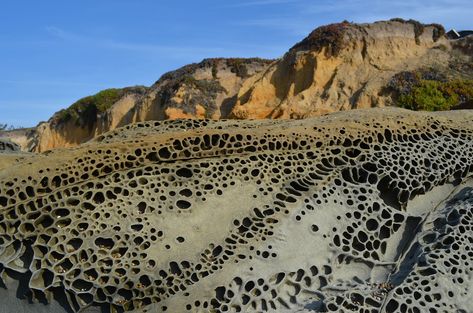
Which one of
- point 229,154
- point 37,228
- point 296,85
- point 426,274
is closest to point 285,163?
point 229,154

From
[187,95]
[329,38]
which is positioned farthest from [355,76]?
[187,95]

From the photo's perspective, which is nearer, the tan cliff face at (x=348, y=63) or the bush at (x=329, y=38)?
the tan cliff face at (x=348, y=63)

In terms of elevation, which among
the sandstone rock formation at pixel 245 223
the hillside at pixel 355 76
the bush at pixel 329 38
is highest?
the bush at pixel 329 38

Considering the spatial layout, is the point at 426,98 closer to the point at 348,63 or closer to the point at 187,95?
the point at 348,63

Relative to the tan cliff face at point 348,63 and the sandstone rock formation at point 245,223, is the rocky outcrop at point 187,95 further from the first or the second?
the sandstone rock formation at point 245,223

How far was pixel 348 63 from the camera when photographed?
15.9 meters

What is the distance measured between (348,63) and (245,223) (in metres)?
11.5

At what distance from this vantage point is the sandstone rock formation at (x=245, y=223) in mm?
4535

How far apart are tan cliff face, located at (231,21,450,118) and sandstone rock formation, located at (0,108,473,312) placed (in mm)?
9629

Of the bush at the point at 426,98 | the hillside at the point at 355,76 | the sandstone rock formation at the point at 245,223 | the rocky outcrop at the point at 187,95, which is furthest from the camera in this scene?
the rocky outcrop at the point at 187,95

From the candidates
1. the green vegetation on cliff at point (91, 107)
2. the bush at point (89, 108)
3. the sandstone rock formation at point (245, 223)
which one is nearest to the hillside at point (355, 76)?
the green vegetation on cliff at point (91, 107)

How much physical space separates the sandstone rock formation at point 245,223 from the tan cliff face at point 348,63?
9.63 metres

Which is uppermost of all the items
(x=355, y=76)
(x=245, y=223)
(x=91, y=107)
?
(x=91, y=107)


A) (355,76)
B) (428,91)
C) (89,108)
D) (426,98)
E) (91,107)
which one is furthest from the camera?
(89,108)
